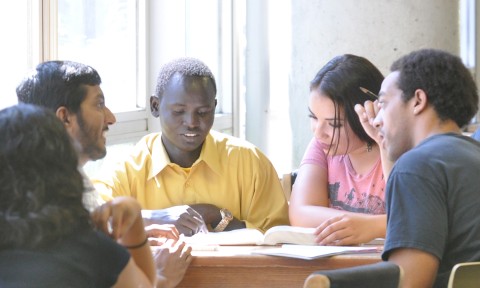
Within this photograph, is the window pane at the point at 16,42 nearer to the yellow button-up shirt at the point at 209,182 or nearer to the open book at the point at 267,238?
the yellow button-up shirt at the point at 209,182

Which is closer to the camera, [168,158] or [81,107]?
[81,107]

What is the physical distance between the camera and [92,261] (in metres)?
2.22

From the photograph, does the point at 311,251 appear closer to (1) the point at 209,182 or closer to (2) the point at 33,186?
(1) the point at 209,182

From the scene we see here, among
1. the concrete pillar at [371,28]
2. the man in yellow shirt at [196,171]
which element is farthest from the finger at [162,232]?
the concrete pillar at [371,28]

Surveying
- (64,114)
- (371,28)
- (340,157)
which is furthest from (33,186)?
(371,28)

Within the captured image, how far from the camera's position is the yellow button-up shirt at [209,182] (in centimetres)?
389

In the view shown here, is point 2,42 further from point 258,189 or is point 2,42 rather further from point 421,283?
point 421,283

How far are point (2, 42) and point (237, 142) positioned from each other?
3.45 feet

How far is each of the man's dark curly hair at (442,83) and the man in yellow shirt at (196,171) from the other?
3.52 feet

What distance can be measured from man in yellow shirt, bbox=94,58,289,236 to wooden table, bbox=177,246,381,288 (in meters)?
0.59

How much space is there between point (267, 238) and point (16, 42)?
1.56 meters

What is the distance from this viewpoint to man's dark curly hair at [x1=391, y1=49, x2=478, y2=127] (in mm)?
2945

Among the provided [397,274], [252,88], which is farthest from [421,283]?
[252,88]

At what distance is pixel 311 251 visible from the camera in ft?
10.5
